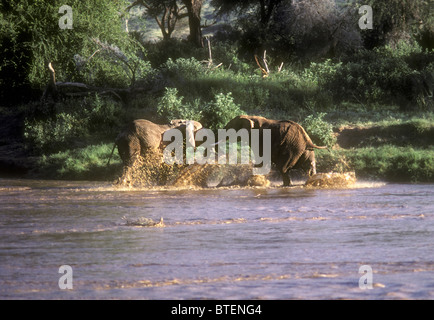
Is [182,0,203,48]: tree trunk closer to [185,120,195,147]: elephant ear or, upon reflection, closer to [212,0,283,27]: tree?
[212,0,283,27]: tree

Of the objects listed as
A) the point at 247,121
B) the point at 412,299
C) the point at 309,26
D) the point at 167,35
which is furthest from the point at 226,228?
the point at 167,35

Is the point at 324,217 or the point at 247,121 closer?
the point at 324,217

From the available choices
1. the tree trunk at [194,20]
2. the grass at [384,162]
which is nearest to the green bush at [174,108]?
the grass at [384,162]

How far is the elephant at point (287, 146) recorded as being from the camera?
15.6 meters

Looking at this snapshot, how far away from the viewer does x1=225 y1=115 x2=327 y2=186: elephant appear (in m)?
15.6

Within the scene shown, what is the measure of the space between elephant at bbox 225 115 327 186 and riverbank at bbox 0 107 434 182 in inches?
54.4

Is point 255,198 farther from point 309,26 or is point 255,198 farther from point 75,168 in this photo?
point 309,26

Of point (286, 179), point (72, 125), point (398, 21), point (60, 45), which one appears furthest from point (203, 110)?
point (398, 21)

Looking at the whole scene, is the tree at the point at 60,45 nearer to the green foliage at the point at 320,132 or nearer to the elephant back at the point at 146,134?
the green foliage at the point at 320,132

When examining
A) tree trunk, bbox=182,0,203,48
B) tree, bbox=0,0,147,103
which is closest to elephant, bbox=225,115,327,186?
tree, bbox=0,0,147,103

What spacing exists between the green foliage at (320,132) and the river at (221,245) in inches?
120

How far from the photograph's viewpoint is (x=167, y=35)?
35344 millimetres

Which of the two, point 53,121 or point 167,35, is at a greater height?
point 167,35

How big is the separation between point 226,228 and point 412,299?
4.24m
